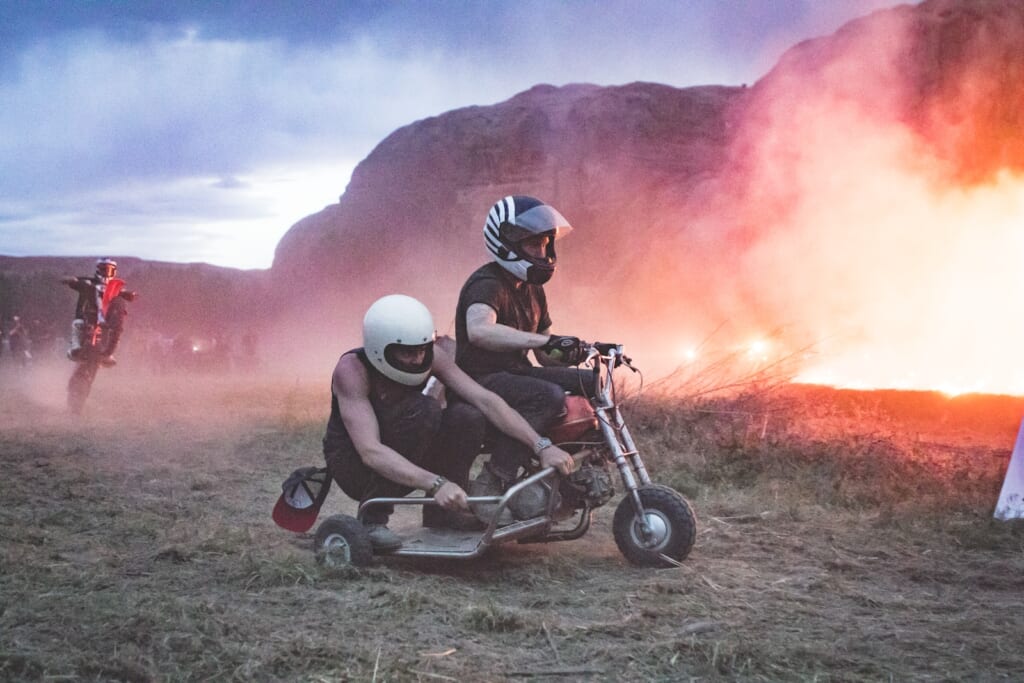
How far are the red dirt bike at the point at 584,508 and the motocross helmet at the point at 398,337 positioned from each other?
0.70m

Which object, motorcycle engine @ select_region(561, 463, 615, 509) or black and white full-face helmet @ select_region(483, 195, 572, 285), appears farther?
black and white full-face helmet @ select_region(483, 195, 572, 285)

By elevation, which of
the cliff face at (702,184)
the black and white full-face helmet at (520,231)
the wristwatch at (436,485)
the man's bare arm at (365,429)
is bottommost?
the wristwatch at (436,485)

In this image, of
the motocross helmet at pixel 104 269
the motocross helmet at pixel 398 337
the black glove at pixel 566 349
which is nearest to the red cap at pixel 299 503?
the motocross helmet at pixel 398 337

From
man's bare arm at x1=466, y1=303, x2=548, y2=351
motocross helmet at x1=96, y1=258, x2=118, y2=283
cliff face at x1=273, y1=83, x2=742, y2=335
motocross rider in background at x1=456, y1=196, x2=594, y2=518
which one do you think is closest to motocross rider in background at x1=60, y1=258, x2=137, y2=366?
motocross helmet at x1=96, y1=258, x2=118, y2=283

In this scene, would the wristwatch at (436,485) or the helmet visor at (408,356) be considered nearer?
the wristwatch at (436,485)

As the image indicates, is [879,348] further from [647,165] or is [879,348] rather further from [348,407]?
[647,165]

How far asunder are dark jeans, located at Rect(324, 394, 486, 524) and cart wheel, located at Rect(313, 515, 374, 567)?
11.0 inches

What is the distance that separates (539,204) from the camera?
5.82 meters

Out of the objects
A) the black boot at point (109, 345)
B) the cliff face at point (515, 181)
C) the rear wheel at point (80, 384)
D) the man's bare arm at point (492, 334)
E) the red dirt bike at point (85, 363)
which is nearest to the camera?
the man's bare arm at point (492, 334)

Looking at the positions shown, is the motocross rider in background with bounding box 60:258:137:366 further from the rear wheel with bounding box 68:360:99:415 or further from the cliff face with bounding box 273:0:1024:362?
the cliff face with bounding box 273:0:1024:362

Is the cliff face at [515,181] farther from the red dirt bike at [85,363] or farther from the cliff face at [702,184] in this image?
the red dirt bike at [85,363]

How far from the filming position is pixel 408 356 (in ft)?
17.8

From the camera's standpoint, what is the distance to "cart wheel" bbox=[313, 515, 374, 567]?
5.28 metres

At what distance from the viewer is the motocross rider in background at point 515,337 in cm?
543
